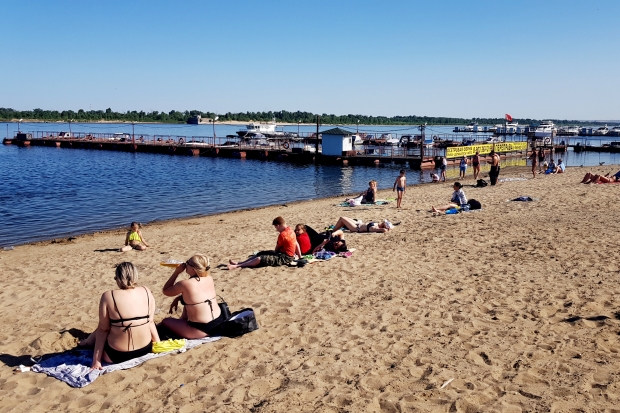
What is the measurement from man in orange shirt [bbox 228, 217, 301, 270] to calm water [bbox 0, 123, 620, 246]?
10.5 meters

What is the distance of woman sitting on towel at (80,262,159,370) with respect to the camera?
5332mm

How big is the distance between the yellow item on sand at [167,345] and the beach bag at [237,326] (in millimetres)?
519

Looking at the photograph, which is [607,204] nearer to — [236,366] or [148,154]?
[236,366]

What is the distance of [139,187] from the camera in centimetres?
3159

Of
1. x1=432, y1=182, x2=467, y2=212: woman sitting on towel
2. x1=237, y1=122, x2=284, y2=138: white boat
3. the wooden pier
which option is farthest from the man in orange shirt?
x1=237, y1=122, x2=284, y2=138: white boat

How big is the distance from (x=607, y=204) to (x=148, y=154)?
175 ft

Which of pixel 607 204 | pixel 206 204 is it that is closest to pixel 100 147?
pixel 206 204

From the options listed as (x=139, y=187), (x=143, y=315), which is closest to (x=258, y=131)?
(x=139, y=187)

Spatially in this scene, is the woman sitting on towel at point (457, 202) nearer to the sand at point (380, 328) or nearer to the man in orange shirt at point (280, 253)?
the sand at point (380, 328)

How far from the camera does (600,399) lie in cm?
446

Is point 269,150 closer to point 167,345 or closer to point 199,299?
point 199,299

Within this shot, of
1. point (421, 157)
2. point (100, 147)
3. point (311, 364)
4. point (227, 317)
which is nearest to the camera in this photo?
point (311, 364)

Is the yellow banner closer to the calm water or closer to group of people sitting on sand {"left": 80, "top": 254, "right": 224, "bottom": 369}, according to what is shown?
the calm water

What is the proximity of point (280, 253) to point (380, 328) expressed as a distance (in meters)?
3.86
